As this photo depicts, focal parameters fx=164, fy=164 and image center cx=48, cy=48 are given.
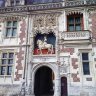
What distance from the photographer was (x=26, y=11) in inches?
649

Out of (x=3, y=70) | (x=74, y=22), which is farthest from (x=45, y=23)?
(x=3, y=70)

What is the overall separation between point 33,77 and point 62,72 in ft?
8.68

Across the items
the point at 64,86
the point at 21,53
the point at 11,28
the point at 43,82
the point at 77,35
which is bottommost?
the point at 64,86

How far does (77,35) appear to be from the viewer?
14609 mm

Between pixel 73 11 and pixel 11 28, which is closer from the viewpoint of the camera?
pixel 73 11

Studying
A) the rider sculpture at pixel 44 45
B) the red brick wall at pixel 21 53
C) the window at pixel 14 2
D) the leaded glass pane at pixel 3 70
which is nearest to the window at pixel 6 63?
the leaded glass pane at pixel 3 70

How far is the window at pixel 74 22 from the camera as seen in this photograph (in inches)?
612

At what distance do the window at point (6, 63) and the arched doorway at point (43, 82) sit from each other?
2.57 metres

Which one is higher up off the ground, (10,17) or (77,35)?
(10,17)

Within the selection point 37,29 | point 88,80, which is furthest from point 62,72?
point 37,29

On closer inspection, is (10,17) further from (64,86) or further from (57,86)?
(64,86)

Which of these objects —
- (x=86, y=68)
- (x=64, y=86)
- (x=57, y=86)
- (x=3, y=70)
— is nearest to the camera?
(x=57, y=86)

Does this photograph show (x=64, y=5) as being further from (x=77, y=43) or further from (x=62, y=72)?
(x=62, y=72)

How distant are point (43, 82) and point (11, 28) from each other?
6380 mm
